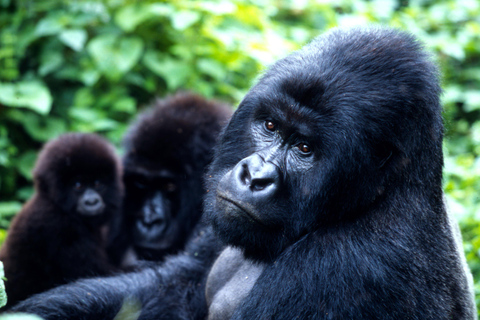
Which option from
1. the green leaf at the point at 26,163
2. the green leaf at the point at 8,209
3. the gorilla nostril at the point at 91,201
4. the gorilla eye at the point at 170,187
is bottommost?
the green leaf at the point at 8,209

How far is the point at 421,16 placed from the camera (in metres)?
7.33

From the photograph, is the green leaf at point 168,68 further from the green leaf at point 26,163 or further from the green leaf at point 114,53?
the green leaf at point 26,163

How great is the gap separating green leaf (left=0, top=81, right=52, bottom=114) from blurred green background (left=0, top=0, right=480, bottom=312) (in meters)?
0.01

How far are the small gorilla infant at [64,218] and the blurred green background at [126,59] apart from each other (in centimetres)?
112

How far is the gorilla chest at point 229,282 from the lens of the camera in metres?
3.16

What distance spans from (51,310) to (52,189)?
138 cm

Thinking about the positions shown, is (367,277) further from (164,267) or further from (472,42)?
(472,42)

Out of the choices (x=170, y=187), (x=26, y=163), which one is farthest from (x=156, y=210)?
(x=26, y=163)

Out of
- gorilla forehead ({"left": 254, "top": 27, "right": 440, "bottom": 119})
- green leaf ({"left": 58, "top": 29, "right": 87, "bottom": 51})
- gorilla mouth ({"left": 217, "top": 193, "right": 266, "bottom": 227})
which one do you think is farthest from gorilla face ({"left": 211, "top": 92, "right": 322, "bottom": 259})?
green leaf ({"left": 58, "top": 29, "right": 87, "bottom": 51})

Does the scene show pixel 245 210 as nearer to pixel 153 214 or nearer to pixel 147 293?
pixel 147 293

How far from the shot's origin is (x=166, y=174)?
4.71 meters

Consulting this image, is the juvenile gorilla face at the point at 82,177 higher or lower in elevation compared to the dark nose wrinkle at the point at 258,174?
lower

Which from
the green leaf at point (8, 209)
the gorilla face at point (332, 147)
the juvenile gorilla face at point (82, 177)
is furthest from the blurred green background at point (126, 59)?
the gorilla face at point (332, 147)

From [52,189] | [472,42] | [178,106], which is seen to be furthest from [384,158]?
[472,42]
